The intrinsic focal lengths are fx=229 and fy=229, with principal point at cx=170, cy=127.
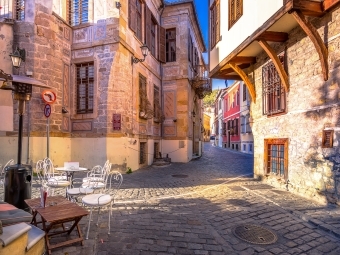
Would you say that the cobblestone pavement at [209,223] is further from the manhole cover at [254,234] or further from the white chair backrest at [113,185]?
the white chair backrest at [113,185]

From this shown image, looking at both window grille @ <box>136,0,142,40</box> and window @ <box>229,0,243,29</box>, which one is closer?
window @ <box>229,0,243,29</box>

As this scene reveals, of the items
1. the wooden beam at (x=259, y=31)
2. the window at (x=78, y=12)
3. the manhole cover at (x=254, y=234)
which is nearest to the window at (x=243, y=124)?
the wooden beam at (x=259, y=31)

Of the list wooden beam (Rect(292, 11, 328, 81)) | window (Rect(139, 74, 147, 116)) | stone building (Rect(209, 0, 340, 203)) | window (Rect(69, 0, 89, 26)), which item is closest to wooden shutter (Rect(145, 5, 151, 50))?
window (Rect(139, 74, 147, 116))

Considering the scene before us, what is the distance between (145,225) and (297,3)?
5.40m

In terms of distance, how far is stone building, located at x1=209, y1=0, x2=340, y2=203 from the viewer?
5.03 m

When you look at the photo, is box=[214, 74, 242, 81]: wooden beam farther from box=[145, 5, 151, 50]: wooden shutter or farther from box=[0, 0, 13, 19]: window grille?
box=[0, 0, 13, 19]: window grille

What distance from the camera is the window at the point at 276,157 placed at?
6699 millimetres

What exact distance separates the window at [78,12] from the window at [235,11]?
6.23m

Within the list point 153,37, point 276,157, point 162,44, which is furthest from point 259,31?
point 162,44

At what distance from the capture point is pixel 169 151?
14859 mm

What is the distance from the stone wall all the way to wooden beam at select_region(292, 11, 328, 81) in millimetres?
109

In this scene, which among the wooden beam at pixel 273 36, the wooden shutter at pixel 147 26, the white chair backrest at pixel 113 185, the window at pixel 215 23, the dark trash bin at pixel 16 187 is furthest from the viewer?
the wooden shutter at pixel 147 26

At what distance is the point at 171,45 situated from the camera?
50.7 feet

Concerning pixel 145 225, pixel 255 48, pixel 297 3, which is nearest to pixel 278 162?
pixel 255 48
